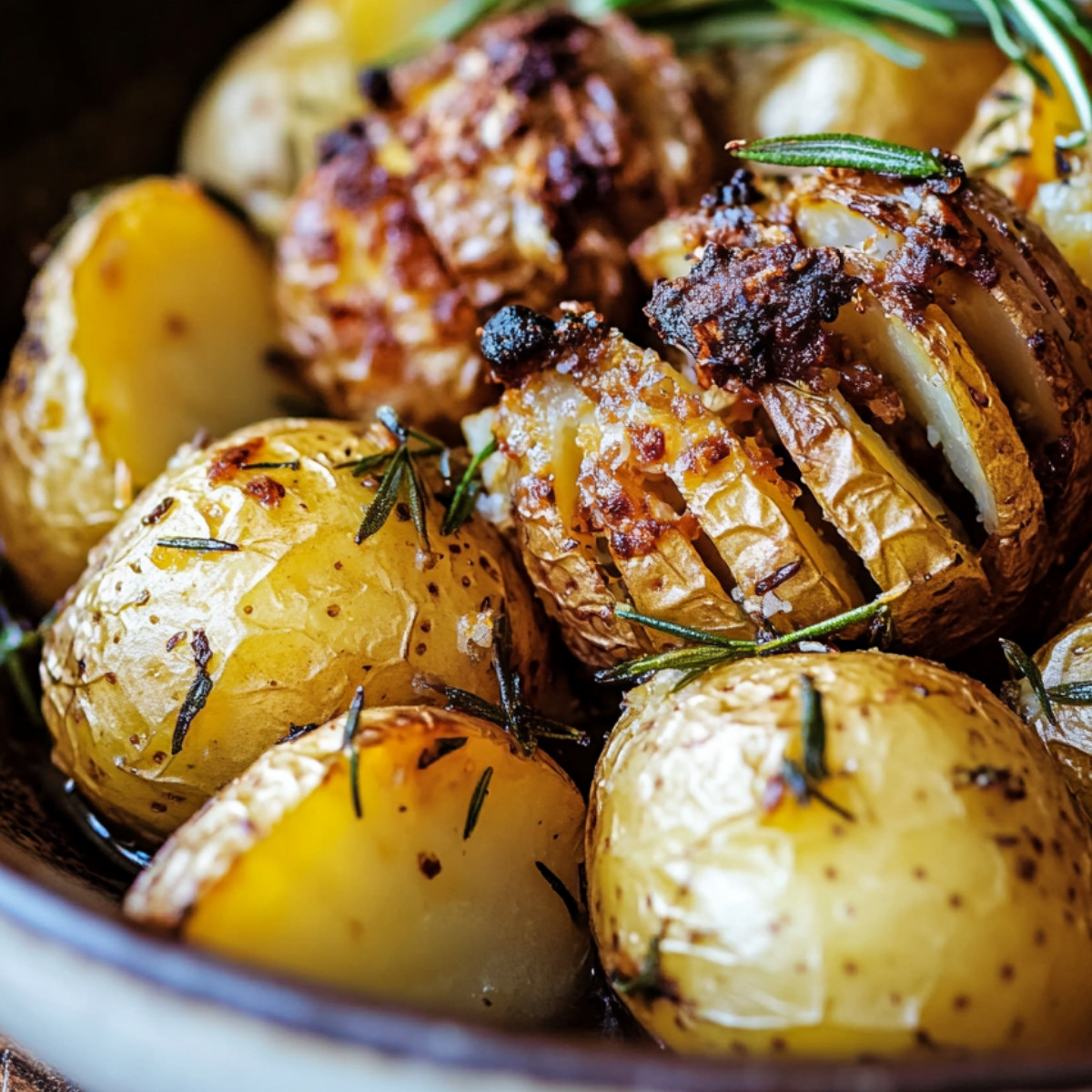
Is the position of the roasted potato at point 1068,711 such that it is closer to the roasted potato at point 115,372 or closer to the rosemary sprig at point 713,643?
the rosemary sprig at point 713,643

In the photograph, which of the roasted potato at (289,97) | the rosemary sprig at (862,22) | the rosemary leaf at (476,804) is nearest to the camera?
the rosemary leaf at (476,804)

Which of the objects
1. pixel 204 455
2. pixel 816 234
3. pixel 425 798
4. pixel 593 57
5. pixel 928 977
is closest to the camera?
pixel 928 977

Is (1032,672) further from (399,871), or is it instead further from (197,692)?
(197,692)

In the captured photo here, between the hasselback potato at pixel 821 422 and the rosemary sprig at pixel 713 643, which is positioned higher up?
the hasselback potato at pixel 821 422

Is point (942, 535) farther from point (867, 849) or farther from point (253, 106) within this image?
point (253, 106)

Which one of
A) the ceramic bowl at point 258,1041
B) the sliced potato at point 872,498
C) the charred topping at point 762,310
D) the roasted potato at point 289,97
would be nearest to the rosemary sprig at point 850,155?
the charred topping at point 762,310

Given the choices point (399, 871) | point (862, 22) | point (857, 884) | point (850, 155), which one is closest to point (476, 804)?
point (399, 871)

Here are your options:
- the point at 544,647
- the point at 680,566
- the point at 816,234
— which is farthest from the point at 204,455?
the point at 816,234
